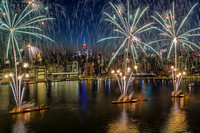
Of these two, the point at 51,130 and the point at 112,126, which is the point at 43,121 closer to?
the point at 51,130

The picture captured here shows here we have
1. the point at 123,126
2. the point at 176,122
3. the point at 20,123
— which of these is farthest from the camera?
the point at 176,122

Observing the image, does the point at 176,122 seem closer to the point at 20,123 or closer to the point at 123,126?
the point at 123,126

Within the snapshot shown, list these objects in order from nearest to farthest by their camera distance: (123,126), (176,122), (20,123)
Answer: (123,126)
(20,123)
(176,122)

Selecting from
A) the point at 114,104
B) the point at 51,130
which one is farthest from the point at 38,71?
the point at 51,130

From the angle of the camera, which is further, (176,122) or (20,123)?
(176,122)

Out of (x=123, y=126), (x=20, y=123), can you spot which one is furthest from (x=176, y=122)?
(x=20, y=123)

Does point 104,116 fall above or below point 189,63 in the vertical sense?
below

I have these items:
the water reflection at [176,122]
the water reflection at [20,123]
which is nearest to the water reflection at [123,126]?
the water reflection at [176,122]

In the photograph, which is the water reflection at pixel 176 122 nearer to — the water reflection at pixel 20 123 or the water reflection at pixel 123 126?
the water reflection at pixel 123 126
